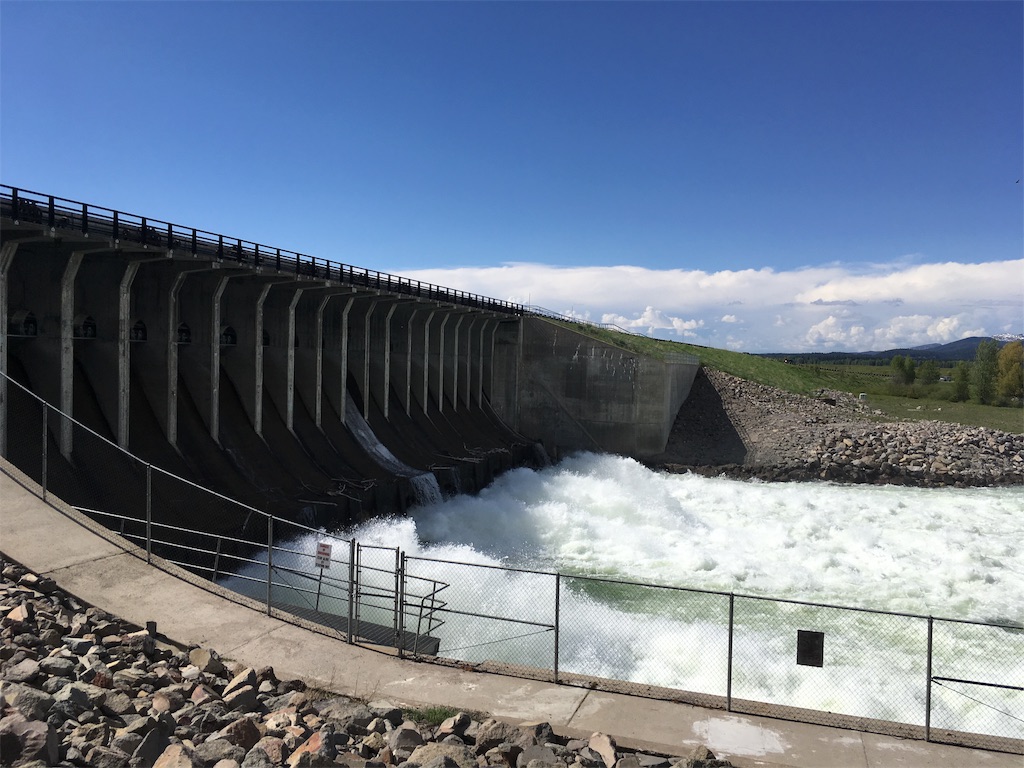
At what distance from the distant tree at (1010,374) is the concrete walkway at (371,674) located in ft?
242

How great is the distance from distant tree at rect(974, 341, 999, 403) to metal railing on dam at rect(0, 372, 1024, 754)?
60846 millimetres

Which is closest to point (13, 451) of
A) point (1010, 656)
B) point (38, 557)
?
point (38, 557)

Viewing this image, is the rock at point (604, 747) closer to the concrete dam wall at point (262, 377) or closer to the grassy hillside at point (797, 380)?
the concrete dam wall at point (262, 377)

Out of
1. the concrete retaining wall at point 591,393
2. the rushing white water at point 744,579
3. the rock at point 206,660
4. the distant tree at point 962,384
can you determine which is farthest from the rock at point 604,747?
the distant tree at point 962,384

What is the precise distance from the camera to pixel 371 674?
8.75 meters

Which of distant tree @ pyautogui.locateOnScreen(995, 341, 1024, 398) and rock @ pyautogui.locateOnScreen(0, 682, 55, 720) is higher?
distant tree @ pyautogui.locateOnScreen(995, 341, 1024, 398)

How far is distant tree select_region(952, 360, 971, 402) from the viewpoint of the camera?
229 feet

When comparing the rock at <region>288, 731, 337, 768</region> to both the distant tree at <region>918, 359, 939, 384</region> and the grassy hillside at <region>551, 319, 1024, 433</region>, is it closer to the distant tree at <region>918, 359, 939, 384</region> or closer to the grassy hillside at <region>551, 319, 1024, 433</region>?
the grassy hillside at <region>551, 319, 1024, 433</region>

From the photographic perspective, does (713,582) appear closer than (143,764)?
No

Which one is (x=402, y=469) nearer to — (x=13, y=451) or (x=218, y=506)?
(x=218, y=506)

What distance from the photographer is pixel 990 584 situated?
2134 centimetres

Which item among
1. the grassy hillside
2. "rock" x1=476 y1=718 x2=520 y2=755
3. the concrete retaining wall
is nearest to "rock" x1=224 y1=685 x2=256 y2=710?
"rock" x1=476 y1=718 x2=520 y2=755

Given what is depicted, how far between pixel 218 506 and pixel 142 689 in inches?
490

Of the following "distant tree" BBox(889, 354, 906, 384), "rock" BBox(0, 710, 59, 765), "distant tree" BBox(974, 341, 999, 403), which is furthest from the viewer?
"distant tree" BBox(889, 354, 906, 384)
